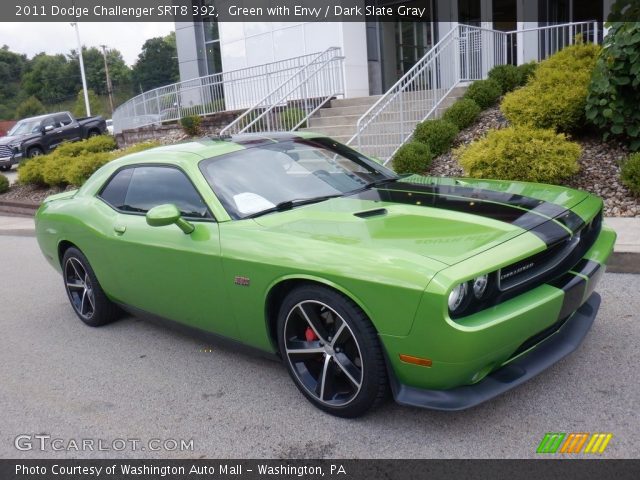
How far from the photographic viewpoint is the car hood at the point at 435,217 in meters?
3.00

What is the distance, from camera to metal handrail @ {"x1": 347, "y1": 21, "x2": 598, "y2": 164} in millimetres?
10289

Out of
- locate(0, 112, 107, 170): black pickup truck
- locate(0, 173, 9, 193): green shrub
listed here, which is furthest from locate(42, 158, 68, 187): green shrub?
locate(0, 112, 107, 170): black pickup truck

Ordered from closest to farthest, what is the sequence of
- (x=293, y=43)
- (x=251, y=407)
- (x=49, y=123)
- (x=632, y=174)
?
(x=251, y=407) → (x=632, y=174) → (x=293, y=43) → (x=49, y=123)

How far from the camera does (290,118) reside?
1293 cm

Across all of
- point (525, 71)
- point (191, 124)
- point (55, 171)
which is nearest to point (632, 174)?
point (525, 71)

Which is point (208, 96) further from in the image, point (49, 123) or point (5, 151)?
point (5, 151)

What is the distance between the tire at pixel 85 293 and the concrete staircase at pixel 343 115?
23.3 feet

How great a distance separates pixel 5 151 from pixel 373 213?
23.1m

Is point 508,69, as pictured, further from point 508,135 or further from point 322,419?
point 322,419

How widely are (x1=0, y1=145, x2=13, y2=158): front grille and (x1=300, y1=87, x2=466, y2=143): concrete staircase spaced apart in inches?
586

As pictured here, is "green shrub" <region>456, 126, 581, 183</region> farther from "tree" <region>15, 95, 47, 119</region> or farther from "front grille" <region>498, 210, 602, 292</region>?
"tree" <region>15, 95, 47, 119</region>

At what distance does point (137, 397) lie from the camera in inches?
152

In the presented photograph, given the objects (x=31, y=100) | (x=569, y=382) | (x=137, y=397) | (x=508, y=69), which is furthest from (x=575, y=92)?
(x=31, y=100)

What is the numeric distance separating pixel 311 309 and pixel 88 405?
5.53 ft
